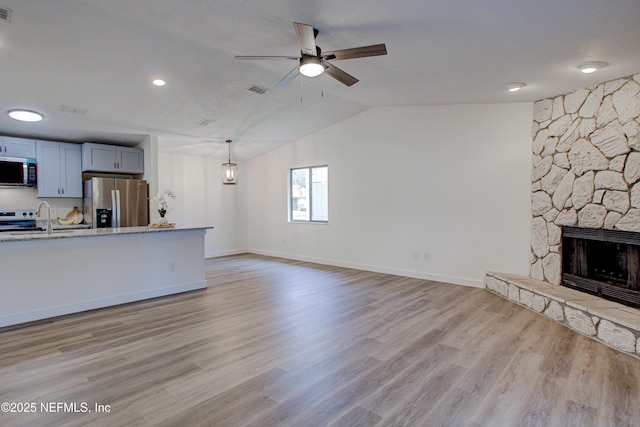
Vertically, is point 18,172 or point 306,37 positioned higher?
point 306,37

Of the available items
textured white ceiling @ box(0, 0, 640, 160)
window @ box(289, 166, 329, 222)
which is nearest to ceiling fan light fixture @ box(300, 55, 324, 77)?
textured white ceiling @ box(0, 0, 640, 160)

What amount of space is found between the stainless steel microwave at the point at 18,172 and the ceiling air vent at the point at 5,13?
3.50 meters

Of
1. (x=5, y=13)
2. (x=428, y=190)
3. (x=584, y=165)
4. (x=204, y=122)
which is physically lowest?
(x=428, y=190)

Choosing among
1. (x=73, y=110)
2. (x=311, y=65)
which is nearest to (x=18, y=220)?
(x=73, y=110)

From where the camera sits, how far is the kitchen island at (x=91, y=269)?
359 centimetres

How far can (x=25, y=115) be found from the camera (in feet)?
15.3

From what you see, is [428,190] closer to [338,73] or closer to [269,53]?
[338,73]

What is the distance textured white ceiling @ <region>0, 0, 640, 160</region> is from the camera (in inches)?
102

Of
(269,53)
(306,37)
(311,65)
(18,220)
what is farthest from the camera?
(18,220)

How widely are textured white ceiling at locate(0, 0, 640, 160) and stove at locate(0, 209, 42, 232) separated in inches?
52.2

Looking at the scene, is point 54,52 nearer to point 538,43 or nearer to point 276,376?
point 276,376

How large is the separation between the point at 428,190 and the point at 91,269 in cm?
489

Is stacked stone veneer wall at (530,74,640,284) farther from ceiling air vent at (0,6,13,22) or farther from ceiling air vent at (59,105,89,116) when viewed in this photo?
ceiling air vent at (59,105,89,116)

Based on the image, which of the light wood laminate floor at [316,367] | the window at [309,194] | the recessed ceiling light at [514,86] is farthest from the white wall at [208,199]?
the recessed ceiling light at [514,86]
